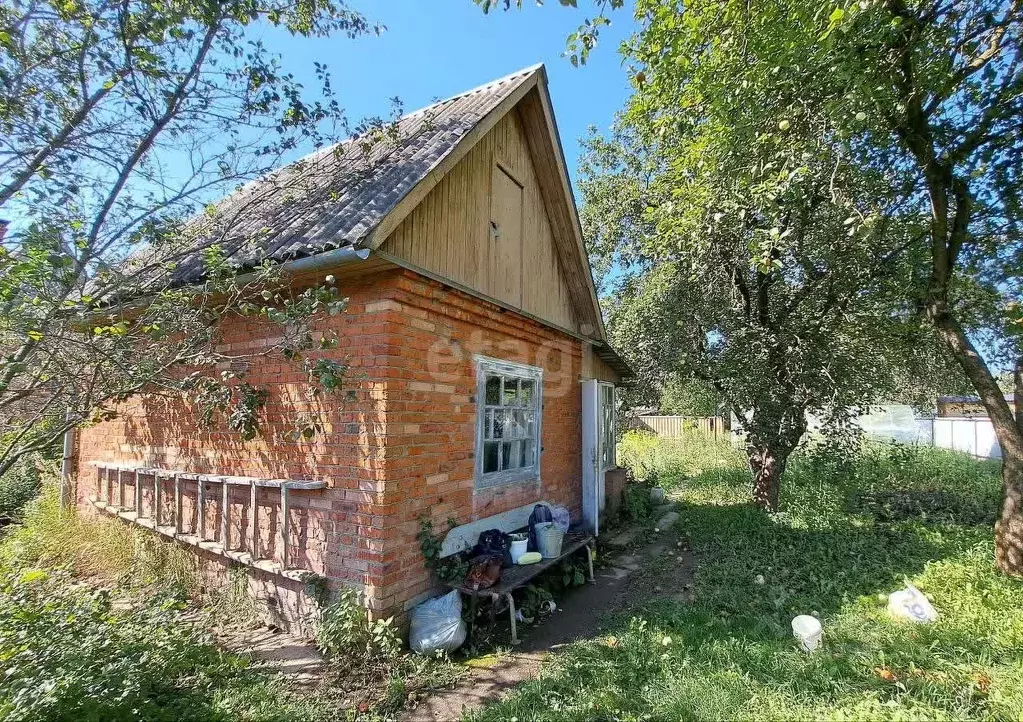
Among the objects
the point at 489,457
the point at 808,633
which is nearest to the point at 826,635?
the point at 808,633

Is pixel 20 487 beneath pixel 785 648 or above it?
above

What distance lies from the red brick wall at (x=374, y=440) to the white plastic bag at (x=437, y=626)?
8.5 inches

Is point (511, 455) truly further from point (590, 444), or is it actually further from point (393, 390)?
point (393, 390)

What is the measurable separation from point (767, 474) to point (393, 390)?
7347mm

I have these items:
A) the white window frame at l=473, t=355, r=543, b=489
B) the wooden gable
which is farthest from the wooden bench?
the wooden gable

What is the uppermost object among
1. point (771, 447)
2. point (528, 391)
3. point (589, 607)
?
point (528, 391)

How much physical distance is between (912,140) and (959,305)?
10.4 feet

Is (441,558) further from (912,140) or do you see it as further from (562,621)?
(912,140)

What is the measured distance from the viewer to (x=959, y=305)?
7.06m

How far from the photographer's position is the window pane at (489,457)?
217 inches

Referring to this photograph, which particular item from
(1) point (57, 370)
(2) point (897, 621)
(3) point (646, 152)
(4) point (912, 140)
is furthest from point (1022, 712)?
(3) point (646, 152)

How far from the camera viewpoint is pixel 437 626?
4078 millimetres

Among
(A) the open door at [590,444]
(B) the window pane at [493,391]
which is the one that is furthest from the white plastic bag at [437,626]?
(A) the open door at [590,444]

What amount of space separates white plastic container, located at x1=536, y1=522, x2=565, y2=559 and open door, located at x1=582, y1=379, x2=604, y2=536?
234 centimetres
